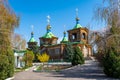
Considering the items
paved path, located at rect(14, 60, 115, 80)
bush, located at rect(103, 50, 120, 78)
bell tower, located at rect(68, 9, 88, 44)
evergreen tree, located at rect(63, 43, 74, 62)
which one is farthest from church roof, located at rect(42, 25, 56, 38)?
bush, located at rect(103, 50, 120, 78)

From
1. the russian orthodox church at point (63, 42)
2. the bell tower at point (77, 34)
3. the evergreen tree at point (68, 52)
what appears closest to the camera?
the evergreen tree at point (68, 52)

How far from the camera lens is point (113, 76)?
76.2ft

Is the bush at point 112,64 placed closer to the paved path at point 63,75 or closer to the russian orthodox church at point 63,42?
the paved path at point 63,75

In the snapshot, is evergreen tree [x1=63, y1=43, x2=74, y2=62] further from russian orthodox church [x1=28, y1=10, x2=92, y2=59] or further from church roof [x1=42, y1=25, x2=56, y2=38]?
church roof [x1=42, y1=25, x2=56, y2=38]

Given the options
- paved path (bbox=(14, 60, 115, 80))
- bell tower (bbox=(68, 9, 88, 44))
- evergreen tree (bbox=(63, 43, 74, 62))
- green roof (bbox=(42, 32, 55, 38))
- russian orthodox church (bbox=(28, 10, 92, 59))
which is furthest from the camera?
green roof (bbox=(42, 32, 55, 38))

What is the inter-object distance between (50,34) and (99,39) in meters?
59.3

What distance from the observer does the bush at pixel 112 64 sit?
897 inches

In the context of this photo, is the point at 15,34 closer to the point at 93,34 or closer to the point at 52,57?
the point at 93,34

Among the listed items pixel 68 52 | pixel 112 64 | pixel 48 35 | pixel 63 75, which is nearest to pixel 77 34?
pixel 68 52

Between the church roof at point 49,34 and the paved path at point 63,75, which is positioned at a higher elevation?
the church roof at point 49,34

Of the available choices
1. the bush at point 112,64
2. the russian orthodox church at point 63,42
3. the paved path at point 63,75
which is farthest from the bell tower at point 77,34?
the bush at point 112,64

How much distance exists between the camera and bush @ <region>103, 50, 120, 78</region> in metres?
22.8

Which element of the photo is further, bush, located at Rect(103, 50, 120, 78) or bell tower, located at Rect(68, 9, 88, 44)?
bell tower, located at Rect(68, 9, 88, 44)

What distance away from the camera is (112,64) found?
2323cm
